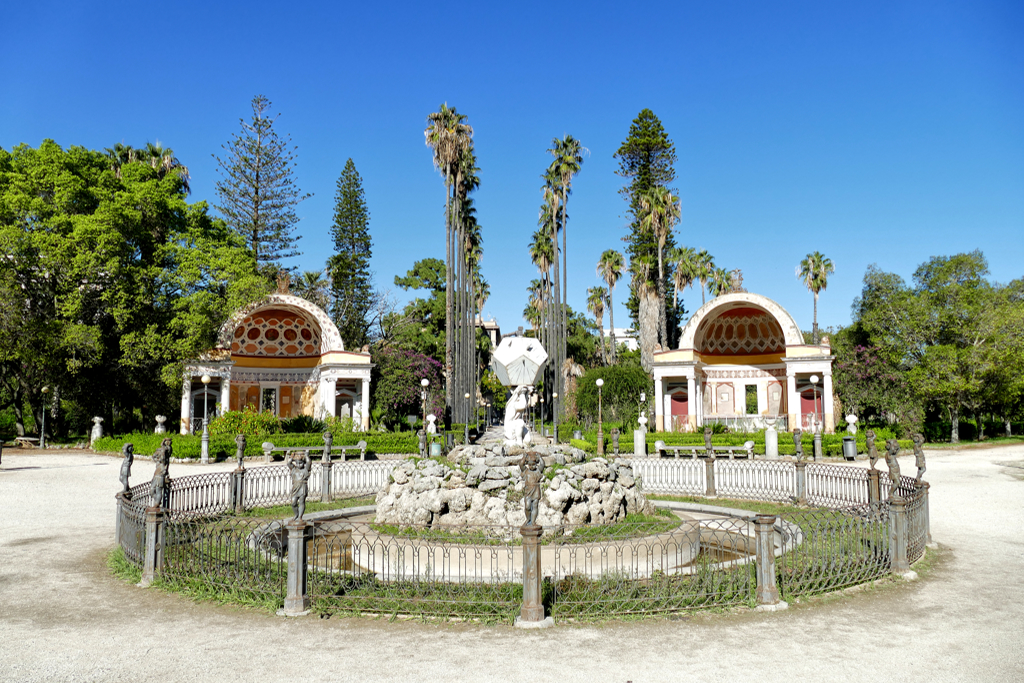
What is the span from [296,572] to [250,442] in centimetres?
2058

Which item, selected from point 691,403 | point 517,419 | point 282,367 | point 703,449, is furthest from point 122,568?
point 691,403

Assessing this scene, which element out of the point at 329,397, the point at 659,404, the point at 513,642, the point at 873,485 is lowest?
the point at 513,642

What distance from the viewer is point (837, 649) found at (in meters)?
5.54

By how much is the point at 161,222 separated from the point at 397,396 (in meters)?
14.9

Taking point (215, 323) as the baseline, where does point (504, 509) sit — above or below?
below

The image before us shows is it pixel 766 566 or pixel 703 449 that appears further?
pixel 703 449

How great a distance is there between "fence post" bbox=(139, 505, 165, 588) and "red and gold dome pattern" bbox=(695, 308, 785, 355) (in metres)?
32.4

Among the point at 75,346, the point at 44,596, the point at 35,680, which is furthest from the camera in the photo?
the point at 75,346

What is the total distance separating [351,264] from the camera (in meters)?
47.4

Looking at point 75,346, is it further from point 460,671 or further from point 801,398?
point 801,398

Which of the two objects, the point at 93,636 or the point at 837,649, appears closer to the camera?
the point at 837,649

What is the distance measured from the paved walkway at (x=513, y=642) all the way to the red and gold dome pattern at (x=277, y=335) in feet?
95.3

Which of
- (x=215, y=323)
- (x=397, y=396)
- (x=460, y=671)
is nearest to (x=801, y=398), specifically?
(x=397, y=396)

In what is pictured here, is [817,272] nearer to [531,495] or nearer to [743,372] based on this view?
[743,372]
